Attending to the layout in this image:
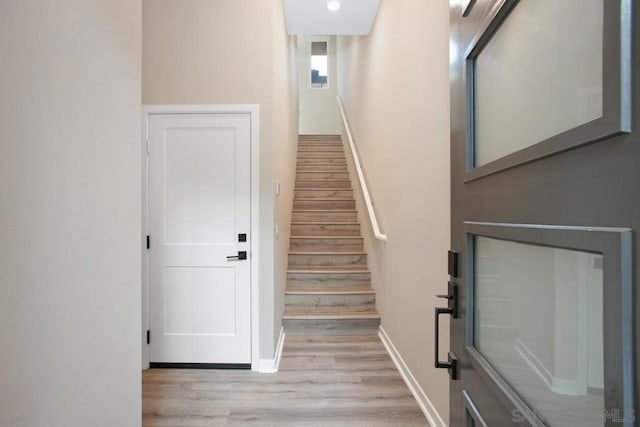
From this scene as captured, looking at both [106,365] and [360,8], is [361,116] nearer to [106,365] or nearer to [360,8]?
[360,8]

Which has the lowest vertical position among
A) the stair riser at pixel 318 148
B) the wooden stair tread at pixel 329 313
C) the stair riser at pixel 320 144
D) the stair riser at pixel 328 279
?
the wooden stair tread at pixel 329 313

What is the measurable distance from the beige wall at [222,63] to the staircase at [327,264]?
2.68 ft

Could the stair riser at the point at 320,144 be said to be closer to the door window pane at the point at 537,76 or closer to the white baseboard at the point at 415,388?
the white baseboard at the point at 415,388

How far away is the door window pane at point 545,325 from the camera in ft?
1.69

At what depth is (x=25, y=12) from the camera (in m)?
0.69

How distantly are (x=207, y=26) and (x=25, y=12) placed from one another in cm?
218

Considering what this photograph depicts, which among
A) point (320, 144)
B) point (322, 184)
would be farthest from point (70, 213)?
point (320, 144)

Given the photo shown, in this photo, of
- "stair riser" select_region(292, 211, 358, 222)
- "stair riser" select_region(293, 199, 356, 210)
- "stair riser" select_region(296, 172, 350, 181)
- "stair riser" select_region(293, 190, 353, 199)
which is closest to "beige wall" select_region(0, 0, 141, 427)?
"stair riser" select_region(292, 211, 358, 222)

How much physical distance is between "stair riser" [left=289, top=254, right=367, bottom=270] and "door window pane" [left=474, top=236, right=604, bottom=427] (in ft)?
9.96

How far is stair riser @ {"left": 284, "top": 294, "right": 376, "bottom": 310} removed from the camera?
343 cm

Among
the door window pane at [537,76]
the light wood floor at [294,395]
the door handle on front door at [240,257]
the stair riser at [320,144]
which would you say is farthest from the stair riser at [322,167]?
the door window pane at [537,76]

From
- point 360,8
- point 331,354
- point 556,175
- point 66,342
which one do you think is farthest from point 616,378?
point 360,8

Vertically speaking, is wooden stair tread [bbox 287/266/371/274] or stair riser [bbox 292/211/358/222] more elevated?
stair riser [bbox 292/211/358/222]

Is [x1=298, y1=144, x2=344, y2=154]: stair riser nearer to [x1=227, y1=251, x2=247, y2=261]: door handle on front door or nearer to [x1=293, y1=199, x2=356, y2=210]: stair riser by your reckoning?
[x1=293, y1=199, x2=356, y2=210]: stair riser
